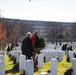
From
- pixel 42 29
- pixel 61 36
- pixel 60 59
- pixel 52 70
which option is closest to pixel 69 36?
pixel 61 36

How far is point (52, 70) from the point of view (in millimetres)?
9508

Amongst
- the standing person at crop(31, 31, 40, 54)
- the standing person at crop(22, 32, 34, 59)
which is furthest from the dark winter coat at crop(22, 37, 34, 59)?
the standing person at crop(31, 31, 40, 54)

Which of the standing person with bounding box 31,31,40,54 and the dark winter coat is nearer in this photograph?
the dark winter coat

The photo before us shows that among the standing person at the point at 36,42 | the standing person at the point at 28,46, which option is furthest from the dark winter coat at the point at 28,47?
the standing person at the point at 36,42

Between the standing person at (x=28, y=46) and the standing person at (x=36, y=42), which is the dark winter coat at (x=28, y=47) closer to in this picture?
the standing person at (x=28, y=46)

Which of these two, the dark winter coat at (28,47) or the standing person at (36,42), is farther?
the standing person at (36,42)

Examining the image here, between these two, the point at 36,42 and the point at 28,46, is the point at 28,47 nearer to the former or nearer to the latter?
the point at 28,46

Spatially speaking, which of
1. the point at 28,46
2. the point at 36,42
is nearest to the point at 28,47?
the point at 28,46

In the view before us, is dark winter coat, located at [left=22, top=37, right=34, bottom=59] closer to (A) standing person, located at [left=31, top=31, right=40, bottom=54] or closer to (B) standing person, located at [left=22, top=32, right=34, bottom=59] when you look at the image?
(B) standing person, located at [left=22, top=32, right=34, bottom=59]

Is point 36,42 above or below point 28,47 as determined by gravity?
above

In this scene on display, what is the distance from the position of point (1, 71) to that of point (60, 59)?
802cm

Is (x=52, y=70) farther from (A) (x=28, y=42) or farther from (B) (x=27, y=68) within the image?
(A) (x=28, y=42)

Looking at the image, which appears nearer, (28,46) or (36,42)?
(28,46)

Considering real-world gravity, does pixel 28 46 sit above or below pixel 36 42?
below
